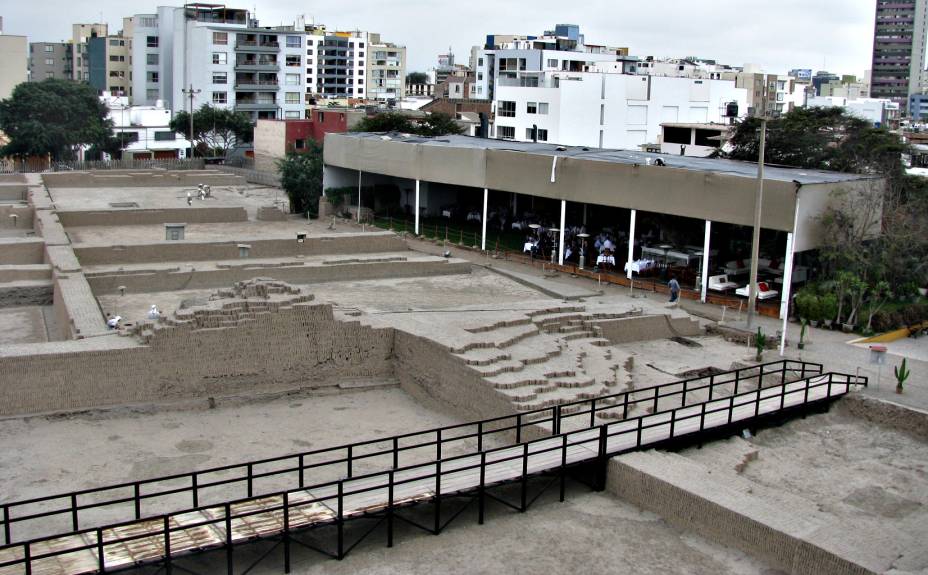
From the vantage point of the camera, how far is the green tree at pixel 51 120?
6775 cm

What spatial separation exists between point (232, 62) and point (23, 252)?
4933cm

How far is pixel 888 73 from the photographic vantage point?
A: 171 metres

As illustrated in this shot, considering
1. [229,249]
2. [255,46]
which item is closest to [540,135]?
[255,46]

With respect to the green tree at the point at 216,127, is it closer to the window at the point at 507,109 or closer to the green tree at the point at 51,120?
the green tree at the point at 51,120

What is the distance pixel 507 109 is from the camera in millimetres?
69312

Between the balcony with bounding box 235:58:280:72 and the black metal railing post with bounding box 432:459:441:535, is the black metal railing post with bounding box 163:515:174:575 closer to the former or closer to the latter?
the black metal railing post with bounding box 432:459:441:535

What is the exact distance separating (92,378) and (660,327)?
14020 millimetres

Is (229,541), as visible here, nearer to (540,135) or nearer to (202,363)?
(202,363)

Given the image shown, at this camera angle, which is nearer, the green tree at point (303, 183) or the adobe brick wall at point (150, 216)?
the adobe brick wall at point (150, 216)

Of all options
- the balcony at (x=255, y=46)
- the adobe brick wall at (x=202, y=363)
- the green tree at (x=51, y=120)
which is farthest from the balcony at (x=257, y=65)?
the adobe brick wall at (x=202, y=363)

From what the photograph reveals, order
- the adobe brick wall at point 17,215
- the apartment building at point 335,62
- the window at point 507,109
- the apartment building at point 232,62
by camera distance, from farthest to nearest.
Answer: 1. the apartment building at point 335,62
2. the apartment building at point 232,62
3. the window at point 507,109
4. the adobe brick wall at point 17,215

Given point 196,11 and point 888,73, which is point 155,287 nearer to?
point 196,11

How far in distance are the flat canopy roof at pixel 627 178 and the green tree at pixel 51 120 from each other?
101 feet

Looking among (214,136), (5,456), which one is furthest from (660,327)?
(214,136)
